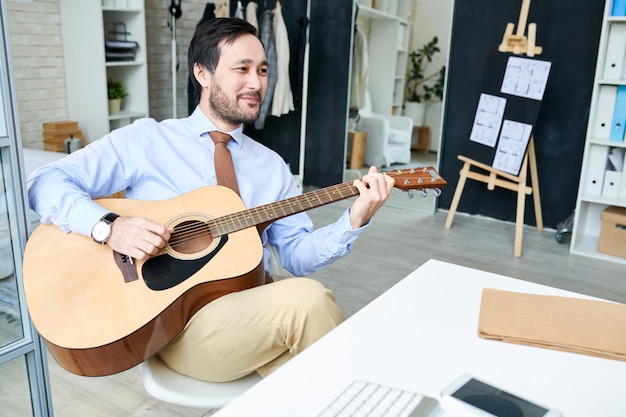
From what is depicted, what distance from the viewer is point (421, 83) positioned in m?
4.56

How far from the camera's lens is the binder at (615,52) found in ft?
11.5

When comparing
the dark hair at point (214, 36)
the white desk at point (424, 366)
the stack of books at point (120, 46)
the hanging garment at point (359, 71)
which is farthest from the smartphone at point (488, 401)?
the hanging garment at point (359, 71)

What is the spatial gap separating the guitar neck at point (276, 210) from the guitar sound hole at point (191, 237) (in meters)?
0.02

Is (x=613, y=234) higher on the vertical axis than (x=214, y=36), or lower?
lower

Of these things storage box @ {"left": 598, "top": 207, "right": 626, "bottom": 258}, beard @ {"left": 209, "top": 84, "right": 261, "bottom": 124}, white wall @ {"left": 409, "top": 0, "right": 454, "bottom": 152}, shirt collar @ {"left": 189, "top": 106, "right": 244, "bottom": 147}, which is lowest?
storage box @ {"left": 598, "top": 207, "right": 626, "bottom": 258}

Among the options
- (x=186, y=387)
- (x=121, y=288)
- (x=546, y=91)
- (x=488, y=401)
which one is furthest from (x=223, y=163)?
(x=546, y=91)

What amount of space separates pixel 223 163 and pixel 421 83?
10.8 ft

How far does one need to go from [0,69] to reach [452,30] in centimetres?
377

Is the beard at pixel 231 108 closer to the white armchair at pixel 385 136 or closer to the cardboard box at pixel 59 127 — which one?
the cardboard box at pixel 59 127

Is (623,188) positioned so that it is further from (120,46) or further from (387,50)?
(120,46)

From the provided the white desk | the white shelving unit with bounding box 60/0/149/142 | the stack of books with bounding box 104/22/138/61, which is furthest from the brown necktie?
the stack of books with bounding box 104/22/138/61

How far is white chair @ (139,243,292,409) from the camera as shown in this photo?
1200 millimetres

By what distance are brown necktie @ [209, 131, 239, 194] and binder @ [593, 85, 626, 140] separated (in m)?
2.89

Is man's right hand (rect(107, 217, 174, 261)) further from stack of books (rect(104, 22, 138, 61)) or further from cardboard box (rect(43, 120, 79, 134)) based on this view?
stack of books (rect(104, 22, 138, 61))
